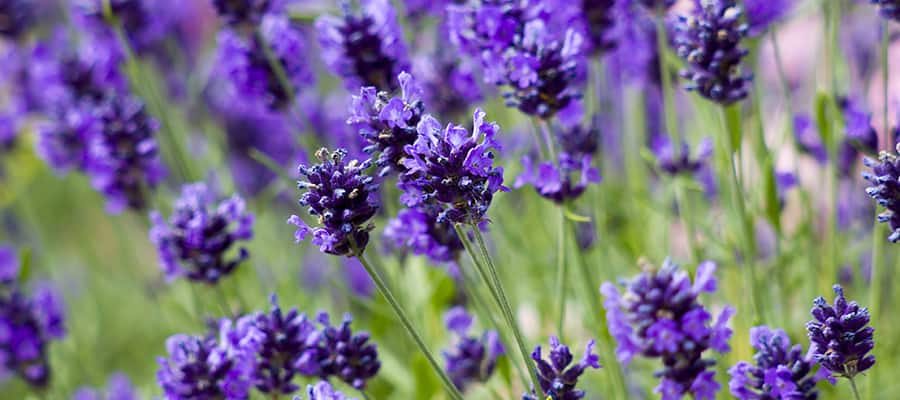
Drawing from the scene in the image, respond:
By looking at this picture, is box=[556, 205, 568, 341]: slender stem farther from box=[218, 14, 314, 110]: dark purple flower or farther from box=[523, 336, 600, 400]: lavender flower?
box=[218, 14, 314, 110]: dark purple flower

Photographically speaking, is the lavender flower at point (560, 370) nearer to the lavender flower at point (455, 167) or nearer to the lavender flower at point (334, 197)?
the lavender flower at point (455, 167)

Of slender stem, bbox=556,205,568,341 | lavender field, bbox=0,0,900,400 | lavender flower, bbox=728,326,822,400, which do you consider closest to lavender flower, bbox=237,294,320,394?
lavender field, bbox=0,0,900,400

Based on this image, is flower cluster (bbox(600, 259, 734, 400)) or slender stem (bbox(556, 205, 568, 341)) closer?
flower cluster (bbox(600, 259, 734, 400))

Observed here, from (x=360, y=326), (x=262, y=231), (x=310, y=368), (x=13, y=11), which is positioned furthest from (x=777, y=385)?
(x=13, y=11)

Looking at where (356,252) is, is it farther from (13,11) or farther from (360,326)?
(13,11)

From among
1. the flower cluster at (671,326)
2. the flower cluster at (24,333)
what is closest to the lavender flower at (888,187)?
the flower cluster at (671,326)

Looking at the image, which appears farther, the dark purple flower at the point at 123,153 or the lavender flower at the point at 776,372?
the dark purple flower at the point at 123,153
